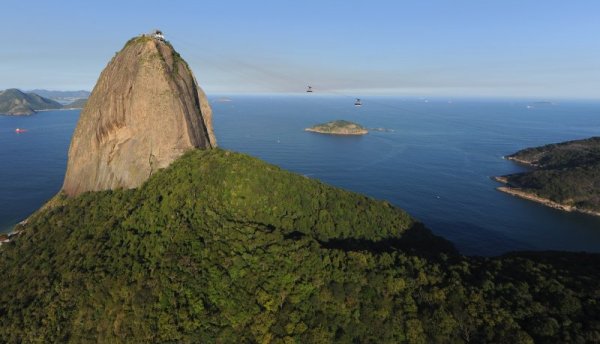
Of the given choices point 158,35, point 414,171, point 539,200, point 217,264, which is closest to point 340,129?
point 414,171

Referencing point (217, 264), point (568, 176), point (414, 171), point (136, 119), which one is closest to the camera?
point (217, 264)

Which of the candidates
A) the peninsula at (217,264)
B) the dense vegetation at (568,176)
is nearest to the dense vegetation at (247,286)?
the peninsula at (217,264)

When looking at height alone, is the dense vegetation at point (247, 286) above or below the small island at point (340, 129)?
below

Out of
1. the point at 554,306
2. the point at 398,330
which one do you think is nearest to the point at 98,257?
the point at 398,330

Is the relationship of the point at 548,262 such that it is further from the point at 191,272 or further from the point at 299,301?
the point at 191,272

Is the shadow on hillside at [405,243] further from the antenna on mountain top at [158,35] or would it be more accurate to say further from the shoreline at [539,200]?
the shoreline at [539,200]

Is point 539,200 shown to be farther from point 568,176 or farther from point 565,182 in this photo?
point 568,176

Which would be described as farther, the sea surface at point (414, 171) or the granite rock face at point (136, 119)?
the sea surface at point (414, 171)
